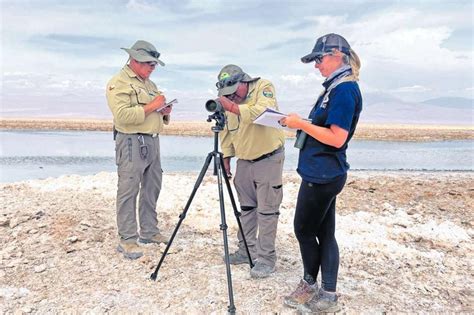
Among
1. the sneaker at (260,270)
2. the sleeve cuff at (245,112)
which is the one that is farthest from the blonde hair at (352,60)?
the sneaker at (260,270)

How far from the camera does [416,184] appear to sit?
A: 985cm

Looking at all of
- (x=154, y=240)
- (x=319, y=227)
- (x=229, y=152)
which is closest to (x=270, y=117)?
(x=319, y=227)

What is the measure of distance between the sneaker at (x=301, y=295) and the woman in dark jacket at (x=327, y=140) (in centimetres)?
25

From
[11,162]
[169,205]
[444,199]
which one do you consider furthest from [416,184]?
[11,162]

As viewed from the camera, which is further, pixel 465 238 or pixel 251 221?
pixel 465 238

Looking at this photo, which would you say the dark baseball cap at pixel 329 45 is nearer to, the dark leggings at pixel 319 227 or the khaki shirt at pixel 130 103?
the dark leggings at pixel 319 227

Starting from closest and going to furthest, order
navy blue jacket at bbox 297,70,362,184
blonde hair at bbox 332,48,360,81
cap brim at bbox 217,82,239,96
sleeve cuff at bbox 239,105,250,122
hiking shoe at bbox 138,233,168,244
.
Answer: navy blue jacket at bbox 297,70,362,184 → blonde hair at bbox 332,48,360,81 → sleeve cuff at bbox 239,105,250,122 → cap brim at bbox 217,82,239,96 → hiking shoe at bbox 138,233,168,244

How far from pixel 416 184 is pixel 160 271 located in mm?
7264

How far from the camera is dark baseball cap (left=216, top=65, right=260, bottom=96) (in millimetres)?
4262

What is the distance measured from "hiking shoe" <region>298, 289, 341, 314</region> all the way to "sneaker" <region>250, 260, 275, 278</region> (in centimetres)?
68

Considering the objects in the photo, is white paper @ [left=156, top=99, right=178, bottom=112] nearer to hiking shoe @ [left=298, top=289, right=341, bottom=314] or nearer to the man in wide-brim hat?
the man in wide-brim hat

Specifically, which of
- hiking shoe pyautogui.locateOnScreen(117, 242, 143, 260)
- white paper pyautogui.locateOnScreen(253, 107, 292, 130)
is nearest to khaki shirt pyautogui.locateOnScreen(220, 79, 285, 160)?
white paper pyautogui.locateOnScreen(253, 107, 292, 130)

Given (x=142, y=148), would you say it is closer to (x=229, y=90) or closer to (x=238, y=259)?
(x=229, y=90)

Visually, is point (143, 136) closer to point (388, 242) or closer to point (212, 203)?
point (212, 203)
